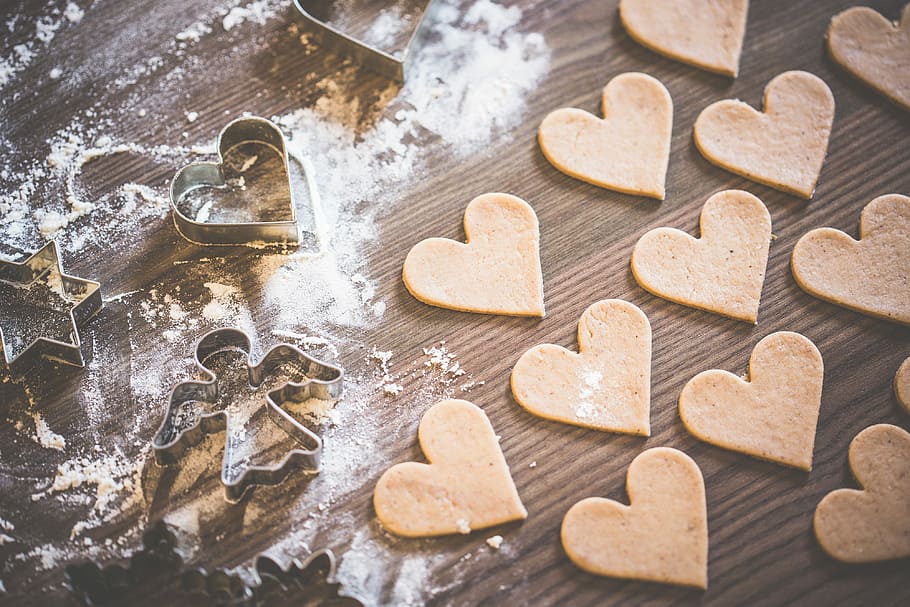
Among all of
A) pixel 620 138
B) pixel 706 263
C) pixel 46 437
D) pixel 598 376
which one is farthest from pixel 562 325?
pixel 46 437

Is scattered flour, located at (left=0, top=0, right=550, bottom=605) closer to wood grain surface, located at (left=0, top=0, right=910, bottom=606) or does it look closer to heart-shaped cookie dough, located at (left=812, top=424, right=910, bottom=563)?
wood grain surface, located at (left=0, top=0, right=910, bottom=606)

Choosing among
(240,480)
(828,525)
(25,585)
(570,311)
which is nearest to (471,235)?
(570,311)

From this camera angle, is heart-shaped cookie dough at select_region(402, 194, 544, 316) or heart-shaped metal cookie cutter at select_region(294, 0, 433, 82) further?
heart-shaped metal cookie cutter at select_region(294, 0, 433, 82)

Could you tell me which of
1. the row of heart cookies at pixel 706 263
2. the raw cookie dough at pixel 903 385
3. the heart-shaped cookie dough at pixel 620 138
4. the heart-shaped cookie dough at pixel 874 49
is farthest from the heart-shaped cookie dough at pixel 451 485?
the heart-shaped cookie dough at pixel 874 49

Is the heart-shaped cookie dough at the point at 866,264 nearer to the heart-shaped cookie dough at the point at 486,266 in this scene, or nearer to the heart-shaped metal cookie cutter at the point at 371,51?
the heart-shaped cookie dough at the point at 486,266

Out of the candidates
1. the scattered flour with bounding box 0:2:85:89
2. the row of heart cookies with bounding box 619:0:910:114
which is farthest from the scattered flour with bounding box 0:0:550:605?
the row of heart cookies with bounding box 619:0:910:114

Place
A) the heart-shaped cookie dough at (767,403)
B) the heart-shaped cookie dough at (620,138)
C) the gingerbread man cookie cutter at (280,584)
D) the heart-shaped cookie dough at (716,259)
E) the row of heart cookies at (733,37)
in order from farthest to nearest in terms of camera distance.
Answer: the row of heart cookies at (733,37), the heart-shaped cookie dough at (620,138), the heart-shaped cookie dough at (716,259), the heart-shaped cookie dough at (767,403), the gingerbread man cookie cutter at (280,584)

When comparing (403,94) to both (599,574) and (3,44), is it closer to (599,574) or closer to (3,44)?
(3,44)
